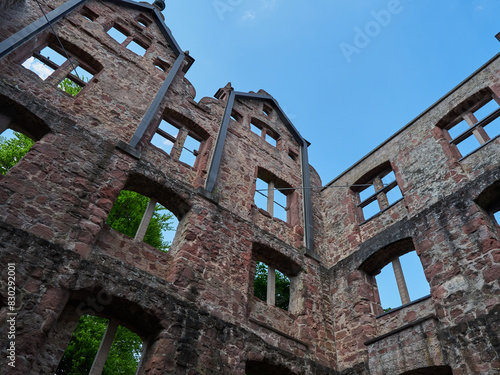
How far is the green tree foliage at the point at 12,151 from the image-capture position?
36.0 feet

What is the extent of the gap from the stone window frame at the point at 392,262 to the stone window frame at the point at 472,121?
8.35 feet

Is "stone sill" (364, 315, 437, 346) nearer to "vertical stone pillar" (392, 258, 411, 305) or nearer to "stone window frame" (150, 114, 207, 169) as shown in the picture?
"vertical stone pillar" (392, 258, 411, 305)

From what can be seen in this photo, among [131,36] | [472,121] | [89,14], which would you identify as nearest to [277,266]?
[472,121]

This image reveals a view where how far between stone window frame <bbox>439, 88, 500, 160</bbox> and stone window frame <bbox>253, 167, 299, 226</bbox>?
14.7ft

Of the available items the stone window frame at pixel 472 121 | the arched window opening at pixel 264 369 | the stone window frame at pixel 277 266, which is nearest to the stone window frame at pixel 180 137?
the stone window frame at pixel 277 266

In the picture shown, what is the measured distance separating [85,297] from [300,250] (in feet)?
18.5

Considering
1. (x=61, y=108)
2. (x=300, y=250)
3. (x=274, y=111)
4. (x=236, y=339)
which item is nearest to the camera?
(x=236, y=339)

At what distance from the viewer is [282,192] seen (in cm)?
1182

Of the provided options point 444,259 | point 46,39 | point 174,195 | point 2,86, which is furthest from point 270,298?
point 46,39

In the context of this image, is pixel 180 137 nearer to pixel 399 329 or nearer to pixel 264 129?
pixel 264 129

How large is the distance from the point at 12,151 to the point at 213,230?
25.2 ft

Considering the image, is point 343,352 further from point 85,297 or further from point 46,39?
point 46,39

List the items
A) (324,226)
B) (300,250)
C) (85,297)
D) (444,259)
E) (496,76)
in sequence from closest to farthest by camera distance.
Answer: (85,297), (444,259), (496,76), (300,250), (324,226)

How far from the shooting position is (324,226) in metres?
11.3
